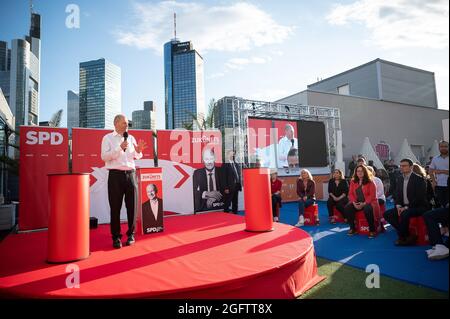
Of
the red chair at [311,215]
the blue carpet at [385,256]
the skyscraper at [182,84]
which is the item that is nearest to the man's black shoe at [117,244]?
the blue carpet at [385,256]

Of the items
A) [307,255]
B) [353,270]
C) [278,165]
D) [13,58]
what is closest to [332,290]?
[307,255]

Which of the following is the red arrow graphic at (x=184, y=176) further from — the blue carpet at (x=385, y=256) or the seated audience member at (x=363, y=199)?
the seated audience member at (x=363, y=199)

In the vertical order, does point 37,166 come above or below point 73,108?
below

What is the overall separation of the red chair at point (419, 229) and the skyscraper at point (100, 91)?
819 centimetres

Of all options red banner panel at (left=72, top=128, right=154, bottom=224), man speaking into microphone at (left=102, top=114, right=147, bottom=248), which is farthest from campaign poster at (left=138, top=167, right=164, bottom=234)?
red banner panel at (left=72, top=128, right=154, bottom=224)

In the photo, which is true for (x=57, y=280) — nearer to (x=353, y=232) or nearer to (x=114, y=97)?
(x=353, y=232)

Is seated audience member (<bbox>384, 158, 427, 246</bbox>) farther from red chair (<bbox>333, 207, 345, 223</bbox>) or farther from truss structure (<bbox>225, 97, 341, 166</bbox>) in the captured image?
truss structure (<bbox>225, 97, 341, 166</bbox>)

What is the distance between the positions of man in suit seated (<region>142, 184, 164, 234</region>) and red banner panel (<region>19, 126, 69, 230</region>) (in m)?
2.16

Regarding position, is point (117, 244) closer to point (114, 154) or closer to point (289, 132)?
point (114, 154)

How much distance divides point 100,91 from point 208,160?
6513 mm

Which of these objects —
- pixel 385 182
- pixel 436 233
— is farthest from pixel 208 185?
pixel 385 182

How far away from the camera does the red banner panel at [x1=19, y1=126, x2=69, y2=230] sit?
15.3 ft

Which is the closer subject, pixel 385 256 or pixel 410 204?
pixel 385 256

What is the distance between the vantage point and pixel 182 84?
24.0 m
